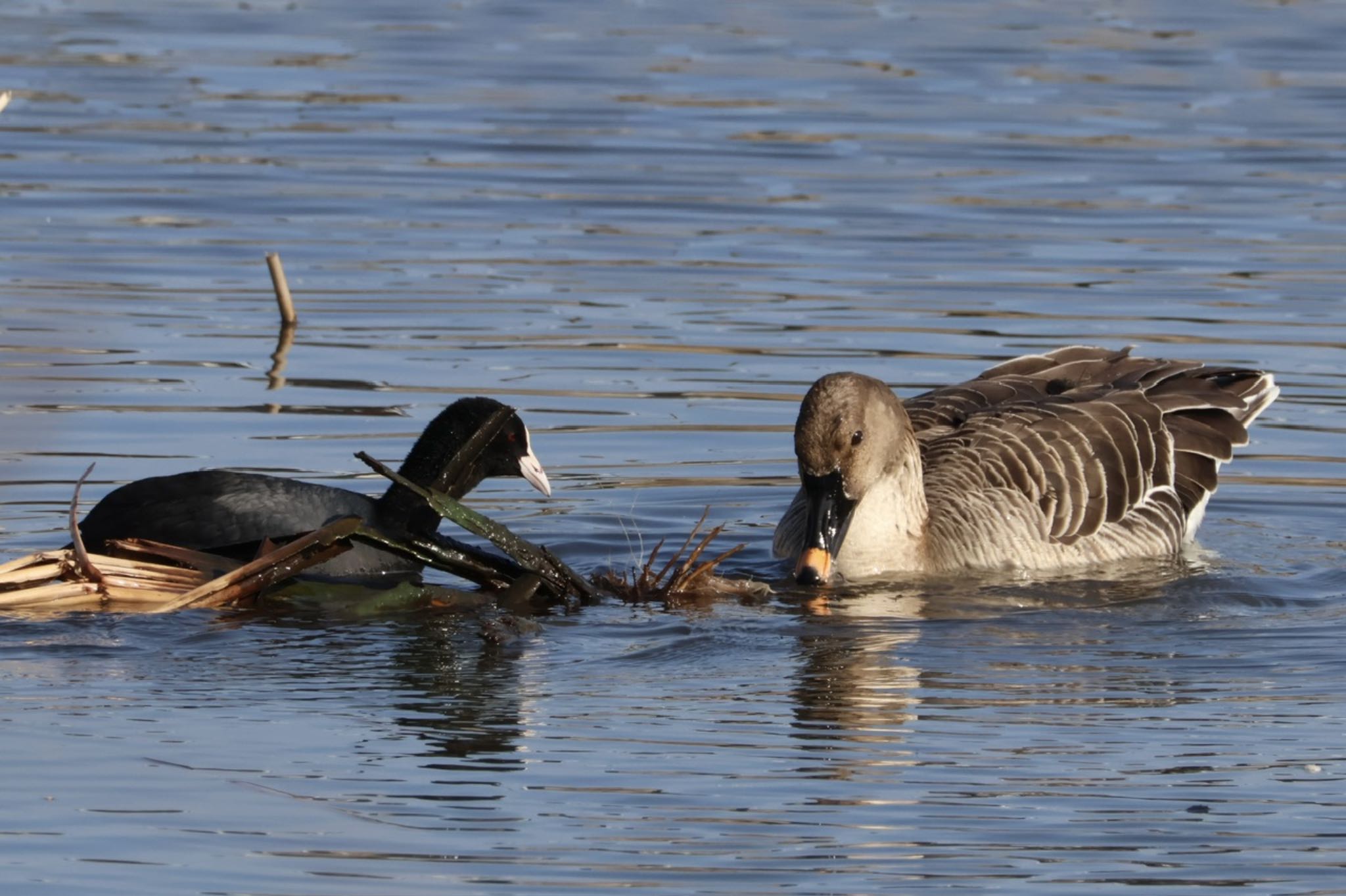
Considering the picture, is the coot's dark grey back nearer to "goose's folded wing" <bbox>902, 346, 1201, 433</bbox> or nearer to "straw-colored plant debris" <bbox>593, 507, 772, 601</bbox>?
"straw-colored plant debris" <bbox>593, 507, 772, 601</bbox>

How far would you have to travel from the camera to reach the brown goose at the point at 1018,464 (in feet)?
36.9

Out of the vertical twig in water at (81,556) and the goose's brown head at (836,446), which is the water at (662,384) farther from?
the goose's brown head at (836,446)

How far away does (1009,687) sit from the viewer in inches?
369

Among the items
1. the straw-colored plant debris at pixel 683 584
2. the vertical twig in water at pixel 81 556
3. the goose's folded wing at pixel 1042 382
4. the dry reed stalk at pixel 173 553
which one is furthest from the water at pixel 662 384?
the goose's folded wing at pixel 1042 382

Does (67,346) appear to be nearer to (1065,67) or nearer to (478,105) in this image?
(478,105)

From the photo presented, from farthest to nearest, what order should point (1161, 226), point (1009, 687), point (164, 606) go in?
point (1161, 226)
point (164, 606)
point (1009, 687)

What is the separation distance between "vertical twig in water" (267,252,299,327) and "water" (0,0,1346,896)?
0.66ft

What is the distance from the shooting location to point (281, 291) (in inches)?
627

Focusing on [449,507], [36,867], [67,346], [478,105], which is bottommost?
[36,867]

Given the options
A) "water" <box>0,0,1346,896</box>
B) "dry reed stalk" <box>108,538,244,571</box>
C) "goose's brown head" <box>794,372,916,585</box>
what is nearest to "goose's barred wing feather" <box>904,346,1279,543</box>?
"water" <box>0,0,1346,896</box>

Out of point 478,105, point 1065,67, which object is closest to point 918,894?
point 478,105

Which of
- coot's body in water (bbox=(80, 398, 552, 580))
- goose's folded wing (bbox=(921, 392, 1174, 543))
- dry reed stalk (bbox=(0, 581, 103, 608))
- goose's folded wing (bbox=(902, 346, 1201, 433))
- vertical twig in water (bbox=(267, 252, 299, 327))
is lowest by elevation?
dry reed stalk (bbox=(0, 581, 103, 608))

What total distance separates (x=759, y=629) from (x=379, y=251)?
29.0 feet

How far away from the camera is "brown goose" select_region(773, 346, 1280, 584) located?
11.3 meters
